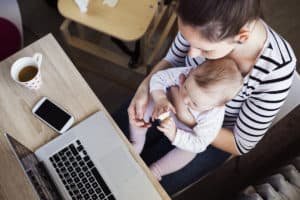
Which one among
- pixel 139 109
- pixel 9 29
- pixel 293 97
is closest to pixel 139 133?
pixel 139 109

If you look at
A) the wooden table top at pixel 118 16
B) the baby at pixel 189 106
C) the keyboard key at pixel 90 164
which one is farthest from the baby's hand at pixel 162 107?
the wooden table top at pixel 118 16

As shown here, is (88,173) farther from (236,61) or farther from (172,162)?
(236,61)

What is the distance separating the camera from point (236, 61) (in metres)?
1.00

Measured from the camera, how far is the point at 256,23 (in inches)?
37.6

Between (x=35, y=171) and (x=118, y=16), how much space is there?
84 centimetres

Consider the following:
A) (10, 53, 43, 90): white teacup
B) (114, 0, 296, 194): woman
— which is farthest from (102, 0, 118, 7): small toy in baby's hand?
(10, 53, 43, 90): white teacup

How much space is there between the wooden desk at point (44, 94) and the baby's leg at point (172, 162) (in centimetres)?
20

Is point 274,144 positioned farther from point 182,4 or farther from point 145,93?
point 182,4

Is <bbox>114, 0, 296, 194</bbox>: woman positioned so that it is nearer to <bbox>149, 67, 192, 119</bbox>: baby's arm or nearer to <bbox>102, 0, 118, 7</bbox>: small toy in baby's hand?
<bbox>149, 67, 192, 119</bbox>: baby's arm

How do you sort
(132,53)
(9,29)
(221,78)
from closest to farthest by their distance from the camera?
(221,78), (9,29), (132,53)

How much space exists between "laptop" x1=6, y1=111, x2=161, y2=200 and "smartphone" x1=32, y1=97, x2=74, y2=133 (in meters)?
0.02

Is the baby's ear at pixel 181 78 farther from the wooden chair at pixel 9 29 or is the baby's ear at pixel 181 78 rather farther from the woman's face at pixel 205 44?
the wooden chair at pixel 9 29

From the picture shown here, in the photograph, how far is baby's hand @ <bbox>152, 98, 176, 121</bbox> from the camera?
1095 millimetres

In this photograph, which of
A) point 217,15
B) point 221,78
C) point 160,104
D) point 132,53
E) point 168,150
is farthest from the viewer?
point 132,53
